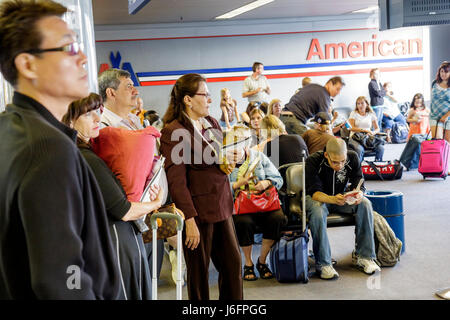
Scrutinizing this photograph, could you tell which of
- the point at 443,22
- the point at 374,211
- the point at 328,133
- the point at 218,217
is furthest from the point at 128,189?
the point at 328,133

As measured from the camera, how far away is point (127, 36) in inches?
645

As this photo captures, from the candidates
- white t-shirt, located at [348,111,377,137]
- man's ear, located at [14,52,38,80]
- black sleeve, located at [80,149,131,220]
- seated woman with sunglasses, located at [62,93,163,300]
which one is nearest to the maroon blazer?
seated woman with sunglasses, located at [62,93,163,300]

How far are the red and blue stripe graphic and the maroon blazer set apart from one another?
43.6ft

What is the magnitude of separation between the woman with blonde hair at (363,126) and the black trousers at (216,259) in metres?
7.03

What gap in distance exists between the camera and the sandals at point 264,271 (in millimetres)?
5055

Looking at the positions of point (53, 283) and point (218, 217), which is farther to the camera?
point (218, 217)

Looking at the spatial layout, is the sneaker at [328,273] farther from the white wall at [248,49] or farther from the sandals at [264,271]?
the white wall at [248,49]

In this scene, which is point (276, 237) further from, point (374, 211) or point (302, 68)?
point (302, 68)

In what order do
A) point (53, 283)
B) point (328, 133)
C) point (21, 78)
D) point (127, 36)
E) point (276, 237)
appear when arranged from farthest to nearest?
point (127, 36)
point (328, 133)
point (276, 237)
point (21, 78)
point (53, 283)

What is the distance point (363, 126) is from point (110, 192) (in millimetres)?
9648

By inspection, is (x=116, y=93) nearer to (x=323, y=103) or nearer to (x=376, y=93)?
(x=323, y=103)

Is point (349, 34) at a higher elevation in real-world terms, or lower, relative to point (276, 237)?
higher

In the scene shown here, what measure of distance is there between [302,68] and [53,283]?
54.4 ft

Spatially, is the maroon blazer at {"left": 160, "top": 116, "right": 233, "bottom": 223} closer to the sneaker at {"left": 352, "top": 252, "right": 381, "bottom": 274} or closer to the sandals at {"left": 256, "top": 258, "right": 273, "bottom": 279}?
the sandals at {"left": 256, "top": 258, "right": 273, "bottom": 279}
